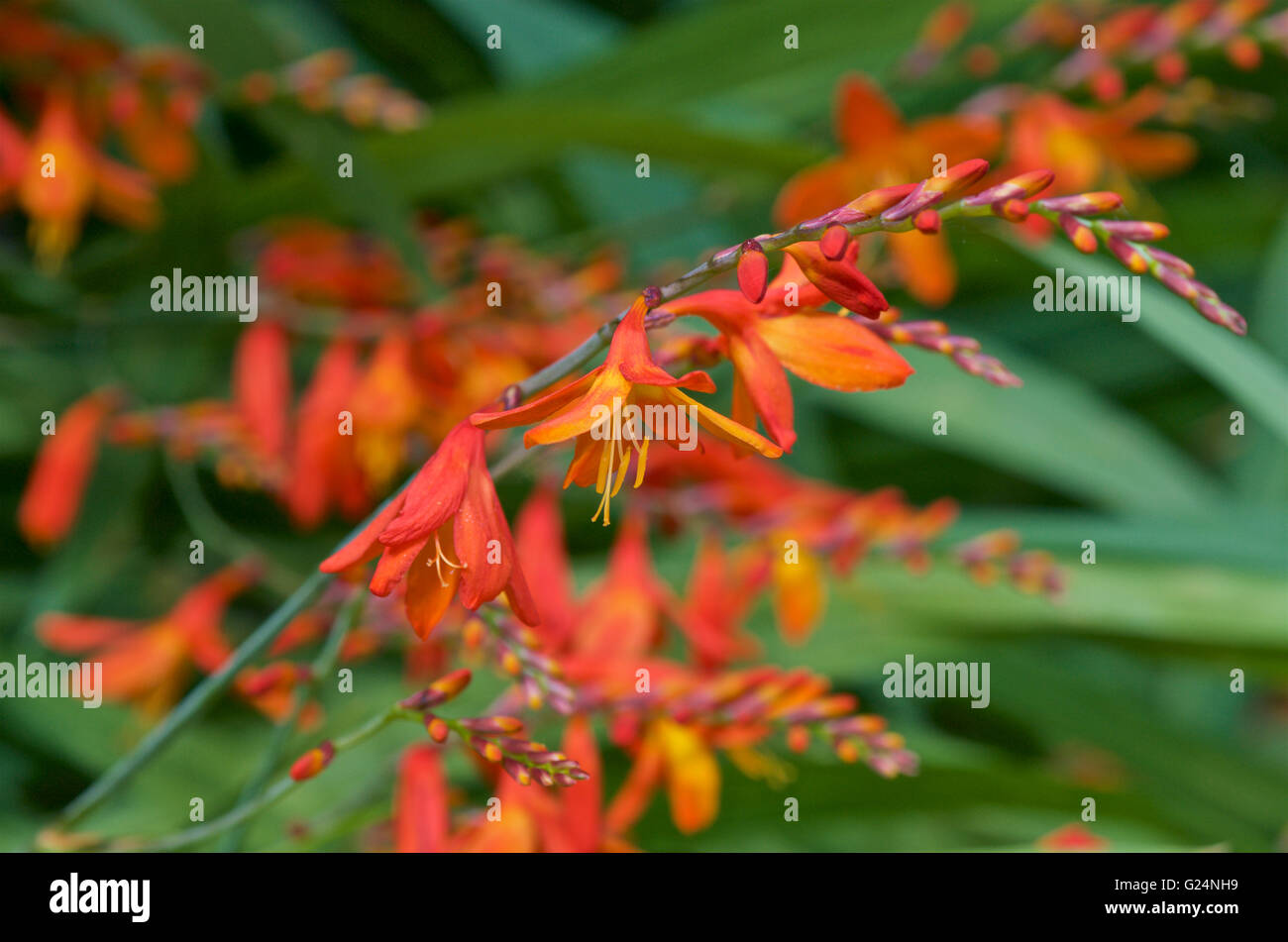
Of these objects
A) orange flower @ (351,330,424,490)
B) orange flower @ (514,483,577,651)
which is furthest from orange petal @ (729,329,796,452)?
orange flower @ (351,330,424,490)

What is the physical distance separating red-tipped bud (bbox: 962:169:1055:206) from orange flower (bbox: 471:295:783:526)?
0.06 meters

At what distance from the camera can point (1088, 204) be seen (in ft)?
0.63

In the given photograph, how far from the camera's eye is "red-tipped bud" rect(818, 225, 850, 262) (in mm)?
186

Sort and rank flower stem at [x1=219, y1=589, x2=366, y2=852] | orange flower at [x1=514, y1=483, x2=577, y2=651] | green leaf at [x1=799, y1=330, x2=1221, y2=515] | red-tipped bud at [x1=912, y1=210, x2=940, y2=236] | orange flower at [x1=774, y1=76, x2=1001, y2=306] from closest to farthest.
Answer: red-tipped bud at [x1=912, y1=210, x2=940, y2=236], flower stem at [x1=219, y1=589, x2=366, y2=852], orange flower at [x1=514, y1=483, x2=577, y2=651], orange flower at [x1=774, y1=76, x2=1001, y2=306], green leaf at [x1=799, y1=330, x2=1221, y2=515]

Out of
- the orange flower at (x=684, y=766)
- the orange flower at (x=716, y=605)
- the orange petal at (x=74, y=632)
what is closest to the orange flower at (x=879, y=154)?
the orange flower at (x=716, y=605)

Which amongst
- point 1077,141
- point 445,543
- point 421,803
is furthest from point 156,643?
point 1077,141

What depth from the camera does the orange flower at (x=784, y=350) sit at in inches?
8.9

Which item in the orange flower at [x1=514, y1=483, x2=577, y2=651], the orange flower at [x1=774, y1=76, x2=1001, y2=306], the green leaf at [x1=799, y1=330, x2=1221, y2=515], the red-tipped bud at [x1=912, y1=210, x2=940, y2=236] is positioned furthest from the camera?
the green leaf at [x1=799, y1=330, x2=1221, y2=515]

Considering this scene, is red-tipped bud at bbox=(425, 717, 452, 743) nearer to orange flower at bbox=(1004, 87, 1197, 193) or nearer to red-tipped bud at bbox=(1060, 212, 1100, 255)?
red-tipped bud at bbox=(1060, 212, 1100, 255)

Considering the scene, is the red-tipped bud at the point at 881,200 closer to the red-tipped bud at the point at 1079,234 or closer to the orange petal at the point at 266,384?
the red-tipped bud at the point at 1079,234

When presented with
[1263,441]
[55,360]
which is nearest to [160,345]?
[55,360]

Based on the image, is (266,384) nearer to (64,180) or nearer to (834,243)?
(64,180)

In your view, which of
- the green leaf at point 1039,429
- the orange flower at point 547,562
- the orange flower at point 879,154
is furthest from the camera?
the green leaf at point 1039,429

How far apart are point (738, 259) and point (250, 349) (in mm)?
486
